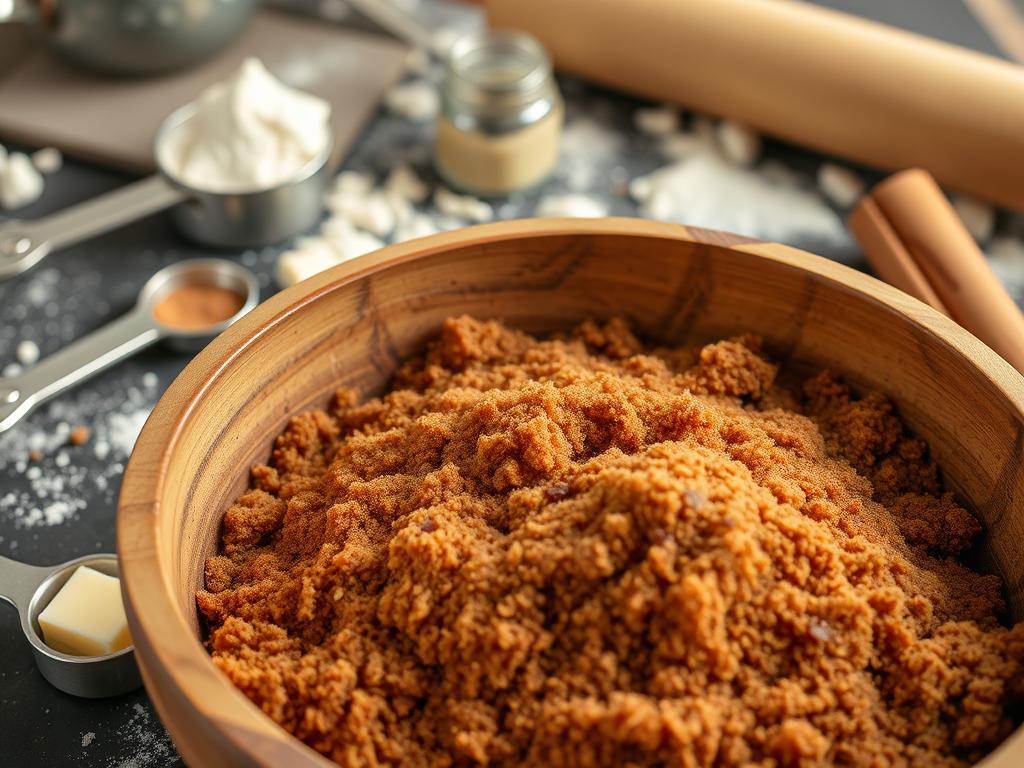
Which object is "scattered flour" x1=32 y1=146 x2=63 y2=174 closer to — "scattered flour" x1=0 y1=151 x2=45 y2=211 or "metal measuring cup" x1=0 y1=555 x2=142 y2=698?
"scattered flour" x1=0 y1=151 x2=45 y2=211

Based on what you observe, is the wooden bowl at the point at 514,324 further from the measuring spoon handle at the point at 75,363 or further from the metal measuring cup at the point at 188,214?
the metal measuring cup at the point at 188,214

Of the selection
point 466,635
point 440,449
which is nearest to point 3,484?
point 440,449

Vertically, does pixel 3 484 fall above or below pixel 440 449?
below

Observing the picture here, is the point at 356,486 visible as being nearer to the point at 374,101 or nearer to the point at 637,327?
the point at 637,327

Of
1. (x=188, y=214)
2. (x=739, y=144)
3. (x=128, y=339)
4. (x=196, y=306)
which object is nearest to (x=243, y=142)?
(x=188, y=214)

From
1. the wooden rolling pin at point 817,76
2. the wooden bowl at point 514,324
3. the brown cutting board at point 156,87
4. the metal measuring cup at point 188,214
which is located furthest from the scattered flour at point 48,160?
the wooden bowl at point 514,324
